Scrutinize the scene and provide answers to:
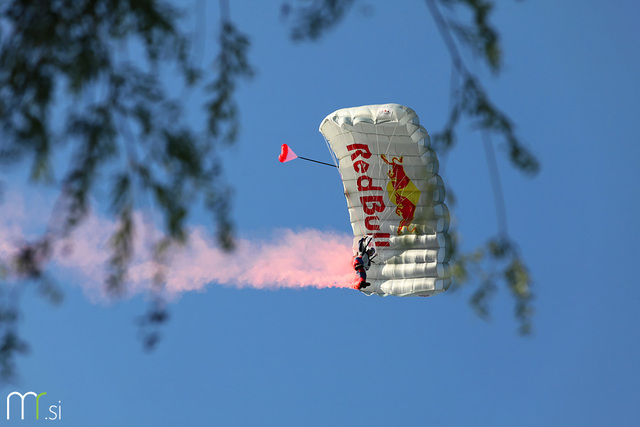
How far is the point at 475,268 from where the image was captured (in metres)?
7.70

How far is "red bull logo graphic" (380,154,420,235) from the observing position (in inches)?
765

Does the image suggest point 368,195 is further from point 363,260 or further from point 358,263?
point 358,263

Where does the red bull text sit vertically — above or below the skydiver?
above

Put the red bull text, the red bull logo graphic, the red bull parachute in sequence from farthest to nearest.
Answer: the red bull text, the red bull logo graphic, the red bull parachute

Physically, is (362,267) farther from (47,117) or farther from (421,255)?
(47,117)

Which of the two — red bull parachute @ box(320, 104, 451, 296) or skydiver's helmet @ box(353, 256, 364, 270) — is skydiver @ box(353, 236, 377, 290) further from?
red bull parachute @ box(320, 104, 451, 296)

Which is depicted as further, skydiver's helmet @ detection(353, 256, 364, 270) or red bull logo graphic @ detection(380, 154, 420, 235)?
skydiver's helmet @ detection(353, 256, 364, 270)

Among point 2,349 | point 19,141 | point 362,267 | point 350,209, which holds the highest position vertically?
point 350,209

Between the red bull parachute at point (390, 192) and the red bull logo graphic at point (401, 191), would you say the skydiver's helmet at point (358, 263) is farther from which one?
the red bull logo graphic at point (401, 191)

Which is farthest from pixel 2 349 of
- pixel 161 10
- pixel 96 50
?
pixel 161 10

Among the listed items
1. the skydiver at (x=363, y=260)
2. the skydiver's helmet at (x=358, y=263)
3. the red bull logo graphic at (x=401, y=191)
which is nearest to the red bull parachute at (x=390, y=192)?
the red bull logo graphic at (x=401, y=191)

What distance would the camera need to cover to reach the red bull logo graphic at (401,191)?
19.4 meters

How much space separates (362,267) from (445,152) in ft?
42.7

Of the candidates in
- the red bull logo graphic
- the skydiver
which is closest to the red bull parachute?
the red bull logo graphic
